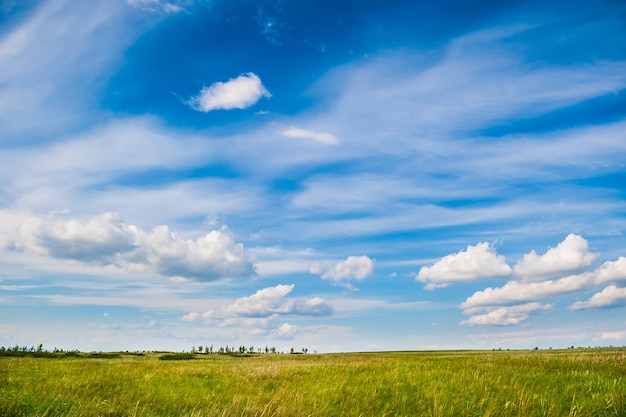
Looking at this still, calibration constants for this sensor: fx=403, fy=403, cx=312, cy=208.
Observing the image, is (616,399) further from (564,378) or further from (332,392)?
(332,392)

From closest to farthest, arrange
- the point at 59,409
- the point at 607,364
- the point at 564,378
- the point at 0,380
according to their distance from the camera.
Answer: the point at 59,409 → the point at 0,380 → the point at 564,378 → the point at 607,364

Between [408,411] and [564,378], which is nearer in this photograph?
[408,411]

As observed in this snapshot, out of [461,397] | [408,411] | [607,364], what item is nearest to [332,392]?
[408,411]

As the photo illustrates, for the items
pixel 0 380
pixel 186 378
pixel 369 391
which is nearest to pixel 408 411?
pixel 369 391

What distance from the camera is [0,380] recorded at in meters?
10.2

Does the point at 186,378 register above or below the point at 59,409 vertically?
below

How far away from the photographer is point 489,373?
38.1 feet

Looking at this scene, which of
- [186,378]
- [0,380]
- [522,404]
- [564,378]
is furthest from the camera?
[186,378]

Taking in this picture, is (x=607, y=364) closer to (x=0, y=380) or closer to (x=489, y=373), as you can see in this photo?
(x=489, y=373)

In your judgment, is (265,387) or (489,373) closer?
(265,387)

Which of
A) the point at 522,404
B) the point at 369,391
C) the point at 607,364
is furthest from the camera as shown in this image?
the point at 607,364

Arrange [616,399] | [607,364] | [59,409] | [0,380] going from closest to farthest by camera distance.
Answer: [59,409]
[616,399]
[0,380]
[607,364]

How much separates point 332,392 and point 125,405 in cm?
421

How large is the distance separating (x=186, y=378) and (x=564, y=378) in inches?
431
